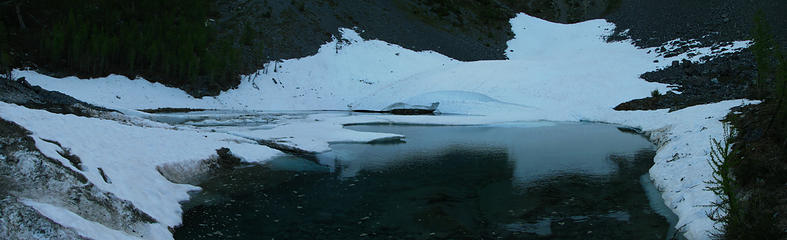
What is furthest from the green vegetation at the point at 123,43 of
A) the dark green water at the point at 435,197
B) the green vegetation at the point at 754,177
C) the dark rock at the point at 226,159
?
the green vegetation at the point at 754,177

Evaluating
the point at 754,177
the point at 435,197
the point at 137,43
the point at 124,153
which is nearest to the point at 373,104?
the point at 137,43

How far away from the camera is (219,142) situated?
17719 mm

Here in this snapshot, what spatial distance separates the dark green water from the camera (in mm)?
10383

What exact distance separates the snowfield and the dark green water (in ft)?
3.14

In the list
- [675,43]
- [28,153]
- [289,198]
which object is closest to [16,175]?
[28,153]

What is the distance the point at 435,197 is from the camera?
13.2 metres

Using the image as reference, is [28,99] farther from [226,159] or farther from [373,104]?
[373,104]

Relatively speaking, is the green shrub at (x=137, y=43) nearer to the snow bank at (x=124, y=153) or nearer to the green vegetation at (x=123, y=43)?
the green vegetation at (x=123, y=43)

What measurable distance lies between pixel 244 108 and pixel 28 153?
34.4 metres

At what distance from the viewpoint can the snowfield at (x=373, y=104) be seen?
1153 cm

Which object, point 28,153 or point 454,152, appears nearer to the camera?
point 28,153

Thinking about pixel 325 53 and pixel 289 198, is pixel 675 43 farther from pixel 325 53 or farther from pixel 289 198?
pixel 289 198

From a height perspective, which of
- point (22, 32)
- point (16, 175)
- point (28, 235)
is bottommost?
point (28, 235)

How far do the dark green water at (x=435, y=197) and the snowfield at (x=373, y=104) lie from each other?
957mm
